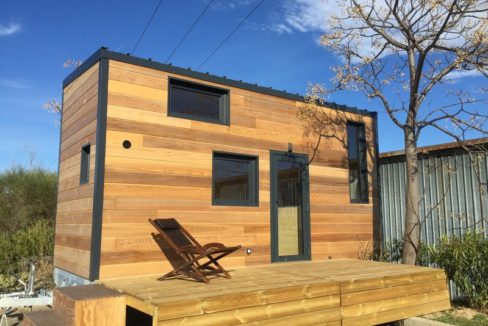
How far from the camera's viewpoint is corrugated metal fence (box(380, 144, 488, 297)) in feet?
21.8

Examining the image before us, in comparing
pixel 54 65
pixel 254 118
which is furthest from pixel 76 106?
pixel 54 65

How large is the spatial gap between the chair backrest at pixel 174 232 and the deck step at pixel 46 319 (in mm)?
1331

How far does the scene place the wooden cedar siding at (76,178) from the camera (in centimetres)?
496

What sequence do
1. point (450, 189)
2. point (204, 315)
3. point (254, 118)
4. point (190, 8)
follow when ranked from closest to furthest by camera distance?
point (204, 315), point (254, 118), point (450, 189), point (190, 8)

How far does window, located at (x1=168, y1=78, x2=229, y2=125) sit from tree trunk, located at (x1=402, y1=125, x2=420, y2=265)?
320 centimetres

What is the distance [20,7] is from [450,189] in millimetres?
10583

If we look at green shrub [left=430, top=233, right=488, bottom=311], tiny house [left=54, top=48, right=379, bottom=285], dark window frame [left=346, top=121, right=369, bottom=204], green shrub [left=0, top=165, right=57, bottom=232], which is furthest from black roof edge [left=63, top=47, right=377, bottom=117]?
Result: green shrub [left=0, top=165, right=57, bottom=232]

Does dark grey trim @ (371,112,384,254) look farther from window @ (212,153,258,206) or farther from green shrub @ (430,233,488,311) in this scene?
window @ (212,153,258,206)

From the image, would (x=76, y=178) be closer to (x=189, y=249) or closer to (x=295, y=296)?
(x=189, y=249)

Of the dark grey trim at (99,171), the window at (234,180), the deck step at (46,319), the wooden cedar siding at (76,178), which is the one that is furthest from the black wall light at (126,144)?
the deck step at (46,319)

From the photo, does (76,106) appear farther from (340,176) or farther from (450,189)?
(450,189)

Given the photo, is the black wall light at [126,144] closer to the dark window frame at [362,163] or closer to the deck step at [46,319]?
the deck step at [46,319]

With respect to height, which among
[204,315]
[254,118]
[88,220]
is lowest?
[204,315]

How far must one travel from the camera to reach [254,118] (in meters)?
6.25
